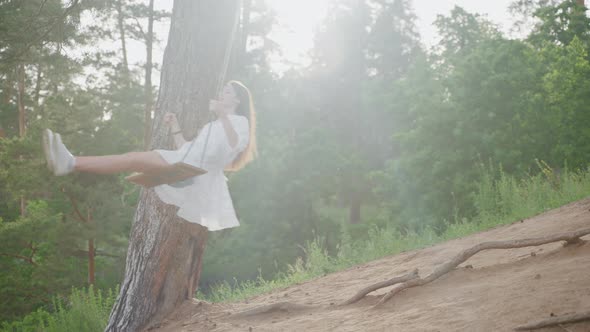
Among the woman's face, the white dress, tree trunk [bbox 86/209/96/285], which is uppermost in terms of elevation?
the woman's face

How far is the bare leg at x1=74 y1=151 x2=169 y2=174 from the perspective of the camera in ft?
14.4

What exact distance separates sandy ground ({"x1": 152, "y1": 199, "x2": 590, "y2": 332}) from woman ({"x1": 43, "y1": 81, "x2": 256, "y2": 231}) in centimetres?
126

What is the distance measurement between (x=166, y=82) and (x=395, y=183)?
17469mm

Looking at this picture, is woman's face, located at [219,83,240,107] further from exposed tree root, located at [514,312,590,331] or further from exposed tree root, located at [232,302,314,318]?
exposed tree root, located at [514,312,590,331]

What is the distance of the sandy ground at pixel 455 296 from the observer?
376cm

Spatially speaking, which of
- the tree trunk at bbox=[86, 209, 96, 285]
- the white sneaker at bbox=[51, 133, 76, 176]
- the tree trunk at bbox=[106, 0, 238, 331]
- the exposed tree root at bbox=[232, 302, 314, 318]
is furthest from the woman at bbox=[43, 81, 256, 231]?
the tree trunk at bbox=[86, 209, 96, 285]

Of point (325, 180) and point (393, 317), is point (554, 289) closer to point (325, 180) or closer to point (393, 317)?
point (393, 317)

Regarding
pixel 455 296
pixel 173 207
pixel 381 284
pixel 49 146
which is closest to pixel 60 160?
pixel 49 146

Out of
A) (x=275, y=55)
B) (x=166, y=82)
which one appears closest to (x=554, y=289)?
(x=166, y=82)

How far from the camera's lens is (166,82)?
21.1 ft

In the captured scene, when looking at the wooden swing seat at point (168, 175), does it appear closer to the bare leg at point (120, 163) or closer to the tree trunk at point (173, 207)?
the bare leg at point (120, 163)

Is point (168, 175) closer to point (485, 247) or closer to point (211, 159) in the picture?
point (211, 159)

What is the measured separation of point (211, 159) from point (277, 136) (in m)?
22.4

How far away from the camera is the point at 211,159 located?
4949 millimetres
